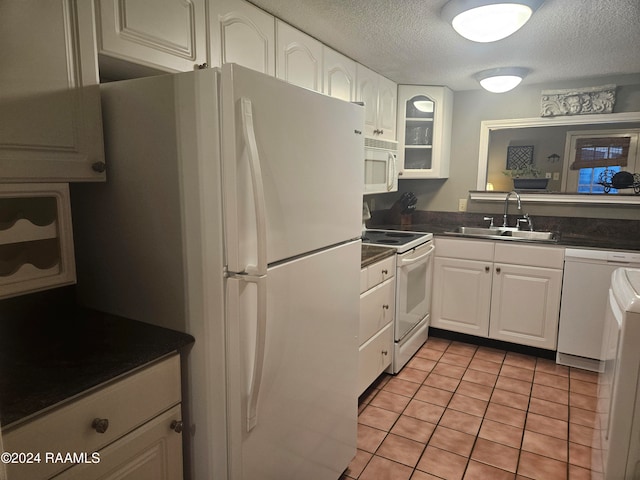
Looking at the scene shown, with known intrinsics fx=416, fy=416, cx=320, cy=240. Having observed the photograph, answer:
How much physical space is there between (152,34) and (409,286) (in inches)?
87.5

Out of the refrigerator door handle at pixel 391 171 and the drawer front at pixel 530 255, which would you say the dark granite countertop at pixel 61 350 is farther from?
the drawer front at pixel 530 255

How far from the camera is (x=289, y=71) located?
210cm

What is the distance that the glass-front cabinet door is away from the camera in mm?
3475

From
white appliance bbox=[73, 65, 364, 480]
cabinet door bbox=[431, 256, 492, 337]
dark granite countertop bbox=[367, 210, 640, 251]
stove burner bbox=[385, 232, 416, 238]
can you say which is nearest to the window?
dark granite countertop bbox=[367, 210, 640, 251]

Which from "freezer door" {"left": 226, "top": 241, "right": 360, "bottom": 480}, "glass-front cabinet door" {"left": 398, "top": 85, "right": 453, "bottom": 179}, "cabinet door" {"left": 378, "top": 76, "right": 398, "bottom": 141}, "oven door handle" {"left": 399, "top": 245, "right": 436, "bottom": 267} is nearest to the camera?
"freezer door" {"left": 226, "top": 241, "right": 360, "bottom": 480}

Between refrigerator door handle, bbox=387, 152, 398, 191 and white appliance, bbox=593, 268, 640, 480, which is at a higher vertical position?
refrigerator door handle, bbox=387, 152, 398, 191

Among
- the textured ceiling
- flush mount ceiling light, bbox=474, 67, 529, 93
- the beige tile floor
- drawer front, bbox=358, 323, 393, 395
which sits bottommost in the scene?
the beige tile floor

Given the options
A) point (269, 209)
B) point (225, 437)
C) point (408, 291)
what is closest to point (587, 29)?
point (408, 291)

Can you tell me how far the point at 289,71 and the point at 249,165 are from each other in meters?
1.16

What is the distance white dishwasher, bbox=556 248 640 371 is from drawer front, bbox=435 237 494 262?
0.53m

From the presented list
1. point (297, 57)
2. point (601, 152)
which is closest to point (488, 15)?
point (297, 57)

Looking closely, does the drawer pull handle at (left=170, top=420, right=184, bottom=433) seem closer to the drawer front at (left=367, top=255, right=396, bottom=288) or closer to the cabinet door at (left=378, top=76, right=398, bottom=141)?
the drawer front at (left=367, top=255, right=396, bottom=288)

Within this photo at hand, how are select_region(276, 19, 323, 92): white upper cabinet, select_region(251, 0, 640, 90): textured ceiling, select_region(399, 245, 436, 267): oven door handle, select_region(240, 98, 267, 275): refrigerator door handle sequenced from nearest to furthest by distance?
Result: 1. select_region(240, 98, 267, 275): refrigerator door handle
2. select_region(251, 0, 640, 90): textured ceiling
3. select_region(276, 19, 323, 92): white upper cabinet
4. select_region(399, 245, 436, 267): oven door handle

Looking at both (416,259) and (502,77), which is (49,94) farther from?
(502,77)
